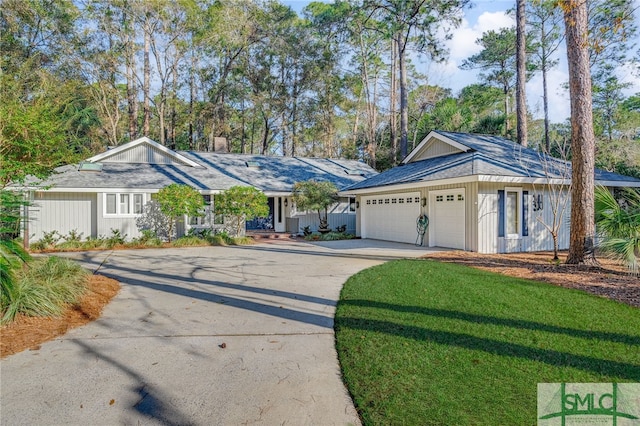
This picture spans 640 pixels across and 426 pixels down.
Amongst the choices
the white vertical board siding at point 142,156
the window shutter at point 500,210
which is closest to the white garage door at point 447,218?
the window shutter at point 500,210

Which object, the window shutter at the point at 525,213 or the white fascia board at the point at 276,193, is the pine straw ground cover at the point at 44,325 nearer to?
the window shutter at the point at 525,213

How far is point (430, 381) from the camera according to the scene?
10.3ft

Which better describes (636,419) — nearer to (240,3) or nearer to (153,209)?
(153,209)

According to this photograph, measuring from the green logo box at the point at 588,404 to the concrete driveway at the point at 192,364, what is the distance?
4.91 ft

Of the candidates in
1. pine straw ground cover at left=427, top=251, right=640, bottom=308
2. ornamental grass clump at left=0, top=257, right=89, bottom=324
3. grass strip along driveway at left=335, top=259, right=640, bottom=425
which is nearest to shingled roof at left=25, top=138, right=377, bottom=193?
ornamental grass clump at left=0, top=257, right=89, bottom=324

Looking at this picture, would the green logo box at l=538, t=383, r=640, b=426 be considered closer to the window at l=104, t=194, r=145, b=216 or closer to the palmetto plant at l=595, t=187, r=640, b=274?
the palmetto plant at l=595, t=187, r=640, b=274

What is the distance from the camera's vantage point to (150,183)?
52.0 ft

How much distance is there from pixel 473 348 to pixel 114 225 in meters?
15.1

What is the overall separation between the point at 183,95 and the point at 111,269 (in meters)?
23.5

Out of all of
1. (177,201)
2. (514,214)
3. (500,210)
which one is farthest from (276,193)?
(514,214)

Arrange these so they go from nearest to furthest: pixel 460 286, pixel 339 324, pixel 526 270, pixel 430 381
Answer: pixel 430 381 < pixel 339 324 < pixel 460 286 < pixel 526 270

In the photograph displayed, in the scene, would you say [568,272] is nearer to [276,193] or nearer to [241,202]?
[241,202]

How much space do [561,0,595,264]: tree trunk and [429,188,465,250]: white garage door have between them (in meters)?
3.56

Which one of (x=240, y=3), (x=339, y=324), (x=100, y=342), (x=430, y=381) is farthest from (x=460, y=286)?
(x=240, y=3)
